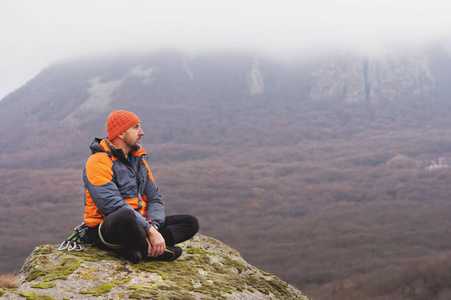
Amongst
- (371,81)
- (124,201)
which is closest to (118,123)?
(124,201)

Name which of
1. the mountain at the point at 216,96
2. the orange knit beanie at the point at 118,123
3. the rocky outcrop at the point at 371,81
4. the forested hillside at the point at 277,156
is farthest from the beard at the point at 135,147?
the rocky outcrop at the point at 371,81

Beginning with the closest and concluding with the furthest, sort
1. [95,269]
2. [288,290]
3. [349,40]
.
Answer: [95,269]
[288,290]
[349,40]

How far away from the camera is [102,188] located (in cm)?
460

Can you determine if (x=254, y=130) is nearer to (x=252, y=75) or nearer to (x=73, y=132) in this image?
(x=252, y=75)

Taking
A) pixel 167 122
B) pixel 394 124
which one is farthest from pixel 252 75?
pixel 394 124

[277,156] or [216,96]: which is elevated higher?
[216,96]

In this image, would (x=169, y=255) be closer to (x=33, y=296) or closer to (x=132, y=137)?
(x=132, y=137)

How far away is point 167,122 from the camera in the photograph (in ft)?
479

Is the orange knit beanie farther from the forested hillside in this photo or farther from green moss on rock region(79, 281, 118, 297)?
the forested hillside

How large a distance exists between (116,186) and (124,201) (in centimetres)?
23

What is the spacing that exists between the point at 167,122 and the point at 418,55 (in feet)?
364

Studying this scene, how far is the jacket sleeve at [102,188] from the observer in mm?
4605

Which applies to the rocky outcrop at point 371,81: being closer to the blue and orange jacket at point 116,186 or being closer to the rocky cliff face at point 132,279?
the rocky cliff face at point 132,279

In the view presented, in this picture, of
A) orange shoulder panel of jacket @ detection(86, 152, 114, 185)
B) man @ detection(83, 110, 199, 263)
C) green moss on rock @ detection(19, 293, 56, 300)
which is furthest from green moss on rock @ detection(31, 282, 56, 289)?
orange shoulder panel of jacket @ detection(86, 152, 114, 185)
